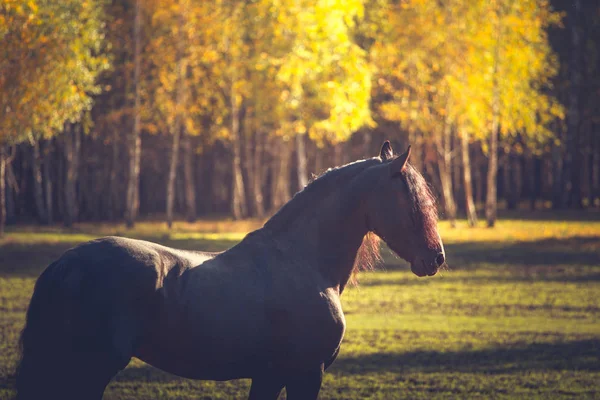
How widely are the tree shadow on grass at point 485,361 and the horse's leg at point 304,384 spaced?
17.5ft

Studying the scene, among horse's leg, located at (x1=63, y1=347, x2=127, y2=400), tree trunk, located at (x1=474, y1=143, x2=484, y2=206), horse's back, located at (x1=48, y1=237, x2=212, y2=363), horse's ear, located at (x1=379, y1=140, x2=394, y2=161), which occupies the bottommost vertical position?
tree trunk, located at (x1=474, y1=143, x2=484, y2=206)

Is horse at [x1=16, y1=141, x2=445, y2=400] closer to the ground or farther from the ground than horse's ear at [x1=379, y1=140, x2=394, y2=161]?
closer to the ground

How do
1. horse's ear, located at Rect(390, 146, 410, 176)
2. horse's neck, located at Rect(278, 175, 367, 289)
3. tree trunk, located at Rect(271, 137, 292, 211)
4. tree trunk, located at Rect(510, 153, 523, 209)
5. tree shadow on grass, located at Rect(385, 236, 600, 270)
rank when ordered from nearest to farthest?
horse's ear, located at Rect(390, 146, 410, 176) < horse's neck, located at Rect(278, 175, 367, 289) < tree shadow on grass, located at Rect(385, 236, 600, 270) < tree trunk, located at Rect(271, 137, 292, 211) < tree trunk, located at Rect(510, 153, 523, 209)

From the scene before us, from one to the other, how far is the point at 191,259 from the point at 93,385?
3.32 ft

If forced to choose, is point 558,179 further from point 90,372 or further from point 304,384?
point 90,372

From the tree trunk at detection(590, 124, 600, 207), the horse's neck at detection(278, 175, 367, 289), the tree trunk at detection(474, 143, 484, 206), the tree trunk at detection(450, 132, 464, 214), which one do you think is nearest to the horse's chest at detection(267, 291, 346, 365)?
the horse's neck at detection(278, 175, 367, 289)

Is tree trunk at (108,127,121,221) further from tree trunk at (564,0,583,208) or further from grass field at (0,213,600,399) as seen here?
tree trunk at (564,0,583,208)

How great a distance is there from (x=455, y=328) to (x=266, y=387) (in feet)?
30.2

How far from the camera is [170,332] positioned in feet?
17.7

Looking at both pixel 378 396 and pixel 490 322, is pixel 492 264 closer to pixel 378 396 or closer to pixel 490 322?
pixel 490 322

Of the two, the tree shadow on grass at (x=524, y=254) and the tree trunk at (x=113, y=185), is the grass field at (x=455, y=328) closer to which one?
the tree shadow on grass at (x=524, y=254)

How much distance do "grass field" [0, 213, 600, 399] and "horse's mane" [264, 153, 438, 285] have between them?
12.7 ft

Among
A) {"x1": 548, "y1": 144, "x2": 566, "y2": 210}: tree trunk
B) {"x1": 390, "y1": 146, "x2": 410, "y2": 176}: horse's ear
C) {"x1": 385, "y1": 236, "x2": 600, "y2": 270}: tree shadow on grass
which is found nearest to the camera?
{"x1": 390, "y1": 146, "x2": 410, "y2": 176}: horse's ear

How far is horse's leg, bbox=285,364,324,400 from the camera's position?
563 centimetres
